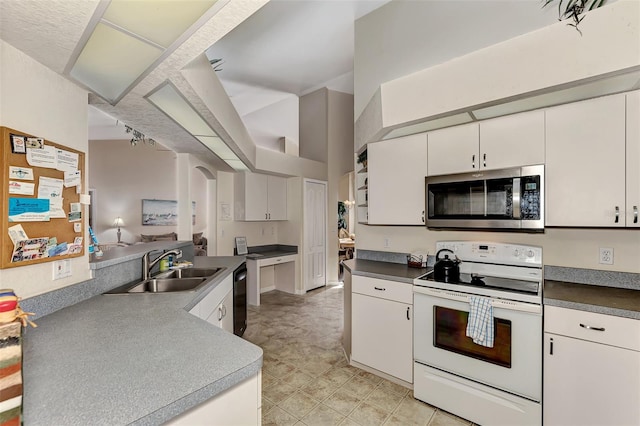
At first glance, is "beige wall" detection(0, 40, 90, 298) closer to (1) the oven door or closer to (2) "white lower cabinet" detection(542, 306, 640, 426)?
(1) the oven door

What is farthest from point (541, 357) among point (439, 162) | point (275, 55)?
point (275, 55)

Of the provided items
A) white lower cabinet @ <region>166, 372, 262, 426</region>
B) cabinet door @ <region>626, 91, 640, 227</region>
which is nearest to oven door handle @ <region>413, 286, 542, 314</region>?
cabinet door @ <region>626, 91, 640, 227</region>

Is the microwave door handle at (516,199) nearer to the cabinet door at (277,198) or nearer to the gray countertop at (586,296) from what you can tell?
the gray countertop at (586,296)

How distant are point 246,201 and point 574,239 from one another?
159 inches

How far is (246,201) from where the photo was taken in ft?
15.6

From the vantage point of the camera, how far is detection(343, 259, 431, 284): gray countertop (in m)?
2.38

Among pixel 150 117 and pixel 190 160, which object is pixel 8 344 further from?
pixel 190 160

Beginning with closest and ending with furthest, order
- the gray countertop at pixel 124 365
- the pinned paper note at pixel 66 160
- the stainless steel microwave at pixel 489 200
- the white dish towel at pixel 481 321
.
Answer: the gray countertop at pixel 124 365 < the pinned paper note at pixel 66 160 < the white dish towel at pixel 481 321 < the stainless steel microwave at pixel 489 200

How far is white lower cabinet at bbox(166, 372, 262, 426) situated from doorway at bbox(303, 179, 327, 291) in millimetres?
4203

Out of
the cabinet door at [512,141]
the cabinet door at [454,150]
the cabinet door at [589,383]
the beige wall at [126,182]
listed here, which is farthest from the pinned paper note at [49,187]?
the beige wall at [126,182]

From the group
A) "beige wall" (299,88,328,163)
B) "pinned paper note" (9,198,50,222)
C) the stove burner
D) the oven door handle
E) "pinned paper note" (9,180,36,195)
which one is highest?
"beige wall" (299,88,328,163)

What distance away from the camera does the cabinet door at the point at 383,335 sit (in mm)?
2320

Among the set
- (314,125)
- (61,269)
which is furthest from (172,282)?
(314,125)

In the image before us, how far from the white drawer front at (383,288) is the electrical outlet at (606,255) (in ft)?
4.35
